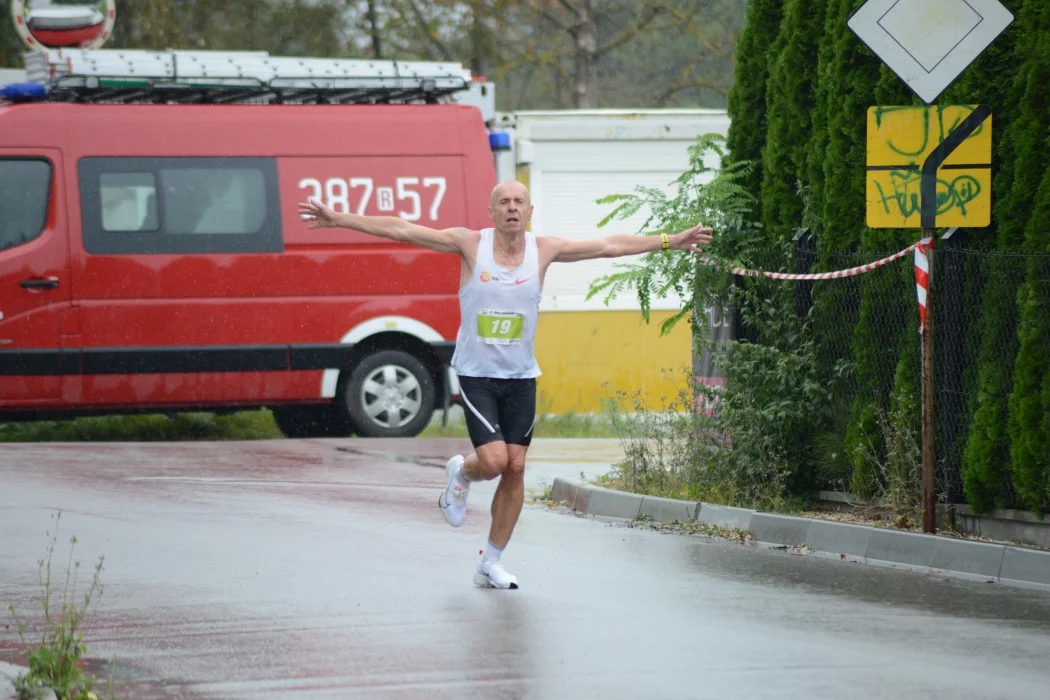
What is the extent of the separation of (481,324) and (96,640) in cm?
242

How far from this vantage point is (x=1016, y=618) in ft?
26.6

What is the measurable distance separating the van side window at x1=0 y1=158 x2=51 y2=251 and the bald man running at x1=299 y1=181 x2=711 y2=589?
26.5 ft

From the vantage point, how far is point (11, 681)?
21.0 feet

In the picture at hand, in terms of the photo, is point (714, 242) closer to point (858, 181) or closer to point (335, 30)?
point (858, 181)

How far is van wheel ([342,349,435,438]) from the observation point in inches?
691

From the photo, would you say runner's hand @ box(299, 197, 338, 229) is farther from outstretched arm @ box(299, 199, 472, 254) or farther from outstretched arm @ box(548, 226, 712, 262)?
outstretched arm @ box(548, 226, 712, 262)

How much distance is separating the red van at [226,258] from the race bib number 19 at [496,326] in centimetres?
841

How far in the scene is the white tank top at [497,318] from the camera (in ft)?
29.1

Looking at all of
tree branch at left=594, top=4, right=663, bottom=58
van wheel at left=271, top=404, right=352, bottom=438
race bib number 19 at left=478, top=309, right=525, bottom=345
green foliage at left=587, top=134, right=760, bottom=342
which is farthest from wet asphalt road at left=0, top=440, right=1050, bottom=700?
tree branch at left=594, top=4, right=663, bottom=58

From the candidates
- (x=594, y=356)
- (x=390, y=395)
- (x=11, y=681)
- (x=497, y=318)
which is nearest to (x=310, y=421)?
(x=390, y=395)

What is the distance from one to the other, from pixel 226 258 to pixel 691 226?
619 cm

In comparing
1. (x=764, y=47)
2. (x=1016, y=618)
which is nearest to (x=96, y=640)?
(x=1016, y=618)

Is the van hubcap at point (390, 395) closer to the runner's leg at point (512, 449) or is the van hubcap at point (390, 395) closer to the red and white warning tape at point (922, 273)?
Answer: the red and white warning tape at point (922, 273)

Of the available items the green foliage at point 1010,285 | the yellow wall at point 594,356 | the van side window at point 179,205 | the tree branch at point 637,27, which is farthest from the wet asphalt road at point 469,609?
the tree branch at point 637,27
